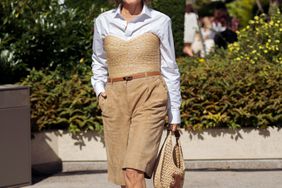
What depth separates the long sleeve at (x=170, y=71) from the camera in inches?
238

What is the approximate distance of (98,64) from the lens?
6.32m

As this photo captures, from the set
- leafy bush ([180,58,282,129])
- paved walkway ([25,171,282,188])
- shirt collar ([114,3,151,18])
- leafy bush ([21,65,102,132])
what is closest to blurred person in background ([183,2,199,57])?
leafy bush ([180,58,282,129])

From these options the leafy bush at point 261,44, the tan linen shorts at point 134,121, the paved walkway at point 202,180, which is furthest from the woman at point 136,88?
the leafy bush at point 261,44

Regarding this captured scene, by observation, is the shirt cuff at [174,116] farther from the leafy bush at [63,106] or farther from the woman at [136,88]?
the leafy bush at [63,106]

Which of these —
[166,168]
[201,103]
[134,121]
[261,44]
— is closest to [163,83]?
[134,121]

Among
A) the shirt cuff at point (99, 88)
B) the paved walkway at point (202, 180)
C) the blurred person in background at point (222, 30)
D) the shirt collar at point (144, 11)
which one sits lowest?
the paved walkway at point (202, 180)

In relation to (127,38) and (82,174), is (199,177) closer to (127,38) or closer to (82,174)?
(82,174)

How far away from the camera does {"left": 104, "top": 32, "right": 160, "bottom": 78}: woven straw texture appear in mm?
6023

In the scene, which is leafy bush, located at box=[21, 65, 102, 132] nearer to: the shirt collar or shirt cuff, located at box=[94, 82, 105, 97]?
shirt cuff, located at box=[94, 82, 105, 97]

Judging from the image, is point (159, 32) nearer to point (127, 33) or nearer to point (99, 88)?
point (127, 33)

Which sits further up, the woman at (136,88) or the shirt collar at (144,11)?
the shirt collar at (144,11)

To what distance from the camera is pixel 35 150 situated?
9.14 metres

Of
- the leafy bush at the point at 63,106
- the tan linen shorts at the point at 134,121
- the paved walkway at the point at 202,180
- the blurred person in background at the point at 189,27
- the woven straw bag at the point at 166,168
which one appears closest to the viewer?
the tan linen shorts at the point at 134,121

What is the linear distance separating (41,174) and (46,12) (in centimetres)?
192
